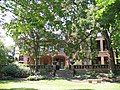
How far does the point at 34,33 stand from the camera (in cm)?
4550

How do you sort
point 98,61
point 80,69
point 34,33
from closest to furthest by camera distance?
1. point 34,33
2. point 80,69
3. point 98,61

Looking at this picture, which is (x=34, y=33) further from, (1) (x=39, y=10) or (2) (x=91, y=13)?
(1) (x=39, y=10)

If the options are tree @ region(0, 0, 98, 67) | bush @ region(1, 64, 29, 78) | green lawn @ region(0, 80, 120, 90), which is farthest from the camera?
bush @ region(1, 64, 29, 78)

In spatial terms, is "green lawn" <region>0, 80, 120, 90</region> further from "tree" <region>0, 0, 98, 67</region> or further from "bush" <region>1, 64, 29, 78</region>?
"bush" <region>1, 64, 29, 78</region>

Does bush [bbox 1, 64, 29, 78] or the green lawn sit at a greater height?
bush [bbox 1, 64, 29, 78]

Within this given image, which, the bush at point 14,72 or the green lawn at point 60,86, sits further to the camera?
the bush at point 14,72

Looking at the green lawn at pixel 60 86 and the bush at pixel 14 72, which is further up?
the bush at pixel 14 72

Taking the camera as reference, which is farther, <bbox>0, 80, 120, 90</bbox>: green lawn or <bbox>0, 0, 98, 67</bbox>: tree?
<bbox>0, 0, 98, 67</bbox>: tree

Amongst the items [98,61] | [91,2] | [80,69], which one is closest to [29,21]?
[91,2]

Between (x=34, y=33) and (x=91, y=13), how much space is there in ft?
45.5

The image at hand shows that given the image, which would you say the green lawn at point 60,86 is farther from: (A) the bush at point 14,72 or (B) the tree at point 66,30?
(A) the bush at point 14,72

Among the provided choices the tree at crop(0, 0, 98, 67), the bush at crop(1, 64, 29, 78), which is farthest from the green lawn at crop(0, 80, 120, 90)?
the bush at crop(1, 64, 29, 78)

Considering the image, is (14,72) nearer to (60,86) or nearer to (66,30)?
(66,30)

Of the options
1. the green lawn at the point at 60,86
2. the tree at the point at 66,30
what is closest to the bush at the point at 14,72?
the tree at the point at 66,30
